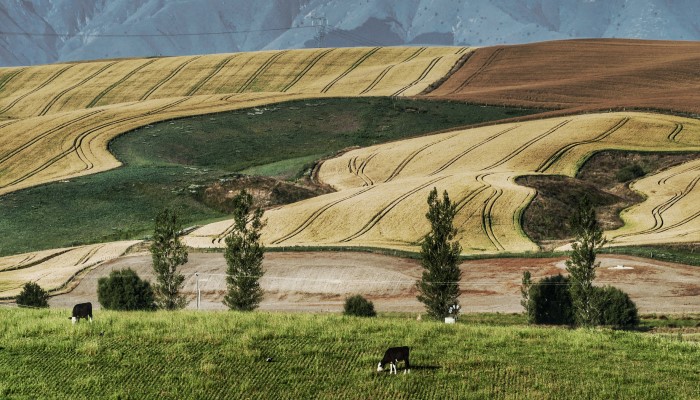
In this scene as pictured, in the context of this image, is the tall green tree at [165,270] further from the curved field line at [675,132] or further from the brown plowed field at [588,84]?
the brown plowed field at [588,84]

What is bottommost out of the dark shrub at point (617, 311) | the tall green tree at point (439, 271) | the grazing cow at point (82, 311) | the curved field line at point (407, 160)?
the dark shrub at point (617, 311)

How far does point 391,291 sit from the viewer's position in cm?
7738

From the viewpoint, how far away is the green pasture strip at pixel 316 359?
3241 centimetres

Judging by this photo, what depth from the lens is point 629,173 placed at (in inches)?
4872

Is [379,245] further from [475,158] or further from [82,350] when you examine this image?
[82,350]

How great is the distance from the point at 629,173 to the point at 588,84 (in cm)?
5871

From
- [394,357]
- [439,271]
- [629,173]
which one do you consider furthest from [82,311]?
[629,173]

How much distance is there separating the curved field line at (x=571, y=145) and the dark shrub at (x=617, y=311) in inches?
2402

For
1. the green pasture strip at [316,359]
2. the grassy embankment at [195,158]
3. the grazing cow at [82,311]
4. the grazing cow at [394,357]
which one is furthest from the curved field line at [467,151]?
the grazing cow at [394,357]

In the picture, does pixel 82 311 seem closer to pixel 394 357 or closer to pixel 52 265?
pixel 394 357

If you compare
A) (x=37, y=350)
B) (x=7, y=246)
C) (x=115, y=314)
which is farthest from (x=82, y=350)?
(x=7, y=246)

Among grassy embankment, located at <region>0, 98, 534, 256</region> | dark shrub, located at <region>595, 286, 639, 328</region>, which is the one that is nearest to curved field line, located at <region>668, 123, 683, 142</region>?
grassy embankment, located at <region>0, 98, 534, 256</region>

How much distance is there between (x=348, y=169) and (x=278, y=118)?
115 ft

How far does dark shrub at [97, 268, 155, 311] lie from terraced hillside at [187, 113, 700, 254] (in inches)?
998
